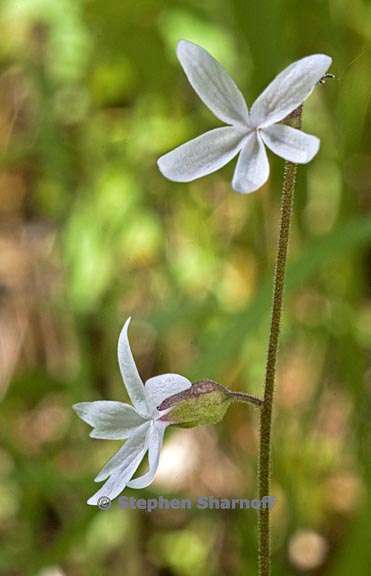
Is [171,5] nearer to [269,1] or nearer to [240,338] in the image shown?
[269,1]

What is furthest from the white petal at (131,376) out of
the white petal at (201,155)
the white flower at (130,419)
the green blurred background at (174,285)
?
the green blurred background at (174,285)

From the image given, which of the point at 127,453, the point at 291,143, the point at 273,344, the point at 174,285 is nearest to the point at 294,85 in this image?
the point at 291,143

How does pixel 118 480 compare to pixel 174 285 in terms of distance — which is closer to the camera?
pixel 118 480

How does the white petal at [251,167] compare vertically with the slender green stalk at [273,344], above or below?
above

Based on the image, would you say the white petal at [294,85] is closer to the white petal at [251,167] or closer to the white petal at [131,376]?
the white petal at [251,167]

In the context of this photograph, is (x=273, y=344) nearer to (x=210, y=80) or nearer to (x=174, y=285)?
(x=210, y=80)

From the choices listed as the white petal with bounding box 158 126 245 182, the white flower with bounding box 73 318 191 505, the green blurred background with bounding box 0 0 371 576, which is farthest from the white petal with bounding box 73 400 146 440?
the green blurred background with bounding box 0 0 371 576

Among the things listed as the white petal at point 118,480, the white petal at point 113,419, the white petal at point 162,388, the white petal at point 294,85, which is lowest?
the white petal at point 118,480
